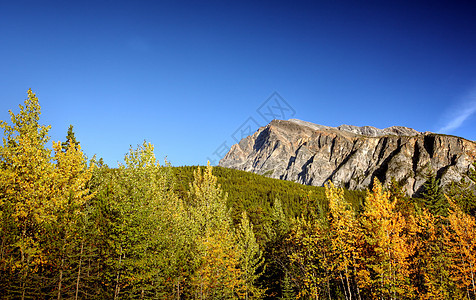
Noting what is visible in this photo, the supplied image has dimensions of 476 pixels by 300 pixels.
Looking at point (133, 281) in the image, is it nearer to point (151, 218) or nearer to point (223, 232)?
point (151, 218)

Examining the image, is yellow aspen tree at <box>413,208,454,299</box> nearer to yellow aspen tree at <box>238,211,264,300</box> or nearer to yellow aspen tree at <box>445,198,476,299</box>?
yellow aspen tree at <box>445,198,476,299</box>

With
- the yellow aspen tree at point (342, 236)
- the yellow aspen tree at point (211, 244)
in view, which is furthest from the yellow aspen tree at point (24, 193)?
the yellow aspen tree at point (342, 236)

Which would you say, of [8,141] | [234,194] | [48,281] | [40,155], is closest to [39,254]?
[40,155]

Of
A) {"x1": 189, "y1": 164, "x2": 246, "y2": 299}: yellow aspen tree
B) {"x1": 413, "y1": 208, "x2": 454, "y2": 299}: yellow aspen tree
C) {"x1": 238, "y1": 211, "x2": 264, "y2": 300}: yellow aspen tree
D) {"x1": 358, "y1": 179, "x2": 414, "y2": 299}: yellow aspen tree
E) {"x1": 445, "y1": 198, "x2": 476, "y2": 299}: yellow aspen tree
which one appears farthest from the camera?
{"x1": 238, "y1": 211, "x2": 264, "y2": 300}: yellow aspen tree

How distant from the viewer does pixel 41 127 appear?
11773mm

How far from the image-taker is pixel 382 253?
16.7m

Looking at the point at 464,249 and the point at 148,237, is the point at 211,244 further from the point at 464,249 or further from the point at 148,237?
the point at 464,249

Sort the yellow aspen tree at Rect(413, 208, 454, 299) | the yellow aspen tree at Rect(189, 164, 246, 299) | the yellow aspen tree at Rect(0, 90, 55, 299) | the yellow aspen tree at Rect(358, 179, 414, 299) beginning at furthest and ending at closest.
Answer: the yellow aspen tree at Rect(189, 164, 246, 299), the yellow aspen tree at Rect(413, 208, 454, 299), the yellow aspen tree at Rect(358, 179, 414, 299), the yellow aspen tree at Rect(0, 90, 55, 299)

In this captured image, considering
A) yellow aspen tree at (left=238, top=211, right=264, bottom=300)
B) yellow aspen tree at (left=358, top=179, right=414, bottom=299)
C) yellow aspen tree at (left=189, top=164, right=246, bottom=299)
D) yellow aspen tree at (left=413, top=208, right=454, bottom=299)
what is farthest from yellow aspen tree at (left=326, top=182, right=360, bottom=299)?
yellow aspen tree at (left=238, top=211, right=264, bottom=300)

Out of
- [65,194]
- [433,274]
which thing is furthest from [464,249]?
[65,194]

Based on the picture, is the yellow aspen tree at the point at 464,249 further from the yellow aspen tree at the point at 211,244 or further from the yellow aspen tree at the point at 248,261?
the yellow aspen tree at the point at 248,261

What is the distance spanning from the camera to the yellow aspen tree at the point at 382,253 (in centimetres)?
1638

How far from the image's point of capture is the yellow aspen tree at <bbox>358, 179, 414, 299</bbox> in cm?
1638

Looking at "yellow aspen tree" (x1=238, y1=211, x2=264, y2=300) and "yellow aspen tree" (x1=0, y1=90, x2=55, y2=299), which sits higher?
"yellow aspen tree" (x1=0, y1=90, x2=55, y2=299)
